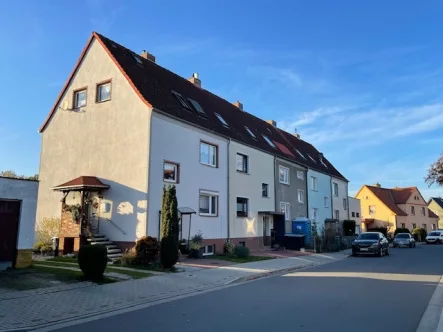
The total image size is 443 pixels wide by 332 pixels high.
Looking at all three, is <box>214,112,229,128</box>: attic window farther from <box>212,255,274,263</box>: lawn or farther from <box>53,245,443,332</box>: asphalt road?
<box>53,245,443,332</box>: asphalt road

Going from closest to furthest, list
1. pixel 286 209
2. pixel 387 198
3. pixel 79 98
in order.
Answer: pixel 79 98, pixel 286 209, pixel 387 198

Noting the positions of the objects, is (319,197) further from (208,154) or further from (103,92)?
(103,92)

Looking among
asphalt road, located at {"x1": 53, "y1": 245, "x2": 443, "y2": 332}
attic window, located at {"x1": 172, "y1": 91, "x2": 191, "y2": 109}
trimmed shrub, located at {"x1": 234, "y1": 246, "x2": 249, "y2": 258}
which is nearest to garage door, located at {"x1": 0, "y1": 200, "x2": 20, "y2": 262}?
asphalt road, located at {"x1": 53, "y1": 245, "x2": 443, "y2": 332}

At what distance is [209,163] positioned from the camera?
22.0 meters

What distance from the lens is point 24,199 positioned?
13320mm

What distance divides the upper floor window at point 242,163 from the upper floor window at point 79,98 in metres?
9.65

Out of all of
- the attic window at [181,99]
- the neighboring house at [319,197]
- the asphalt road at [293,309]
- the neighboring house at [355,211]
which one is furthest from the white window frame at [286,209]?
the neighboring house at [355,211]

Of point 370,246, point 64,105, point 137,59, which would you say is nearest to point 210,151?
point 137,59

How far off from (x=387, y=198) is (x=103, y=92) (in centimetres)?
5481

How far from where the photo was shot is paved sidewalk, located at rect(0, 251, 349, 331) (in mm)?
7710

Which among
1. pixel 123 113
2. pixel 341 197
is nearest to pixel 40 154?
pixel 123 113

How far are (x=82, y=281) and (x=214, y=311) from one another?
5.10 m

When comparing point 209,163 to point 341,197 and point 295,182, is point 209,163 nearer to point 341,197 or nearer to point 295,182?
point 295,182

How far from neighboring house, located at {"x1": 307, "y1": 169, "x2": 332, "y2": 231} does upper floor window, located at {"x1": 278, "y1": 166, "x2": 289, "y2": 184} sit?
14.0ft
